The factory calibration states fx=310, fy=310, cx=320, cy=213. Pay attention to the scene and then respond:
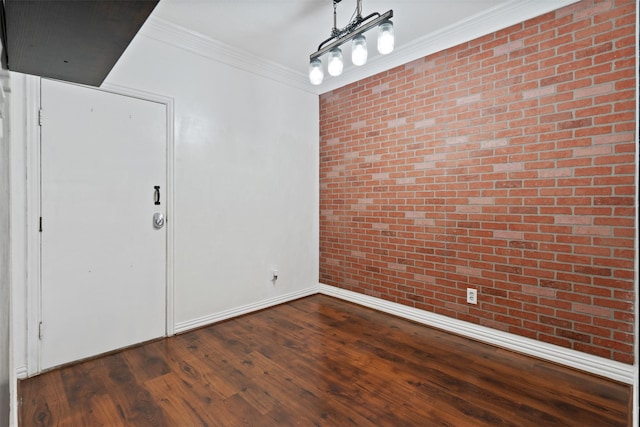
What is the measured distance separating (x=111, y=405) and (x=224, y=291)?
1287 millimetres

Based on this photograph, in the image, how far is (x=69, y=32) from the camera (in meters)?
0.73

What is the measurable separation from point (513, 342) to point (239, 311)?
7.83ft

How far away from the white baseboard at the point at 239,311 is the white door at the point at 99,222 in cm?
20

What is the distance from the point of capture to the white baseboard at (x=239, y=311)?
8.97 ft

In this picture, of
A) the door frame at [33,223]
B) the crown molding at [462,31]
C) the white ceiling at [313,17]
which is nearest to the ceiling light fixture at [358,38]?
the white ceiling at [313,17]

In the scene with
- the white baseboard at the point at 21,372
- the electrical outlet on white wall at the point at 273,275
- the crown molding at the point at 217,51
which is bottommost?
the white baseboard at the point at 21,372

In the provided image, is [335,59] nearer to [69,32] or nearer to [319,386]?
[69,32]

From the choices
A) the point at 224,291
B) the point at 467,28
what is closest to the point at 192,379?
the point at 224,291

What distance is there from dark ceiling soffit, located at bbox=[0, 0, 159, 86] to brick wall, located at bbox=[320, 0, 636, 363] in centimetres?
250

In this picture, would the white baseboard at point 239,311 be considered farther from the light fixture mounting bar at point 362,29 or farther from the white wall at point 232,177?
the light fixture mounting bar at point 362,29

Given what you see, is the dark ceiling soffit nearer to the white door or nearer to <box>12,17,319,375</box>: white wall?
the white door

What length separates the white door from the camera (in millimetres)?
2098

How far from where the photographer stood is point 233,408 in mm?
1742

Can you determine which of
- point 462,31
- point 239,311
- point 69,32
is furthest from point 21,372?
point 462,31
